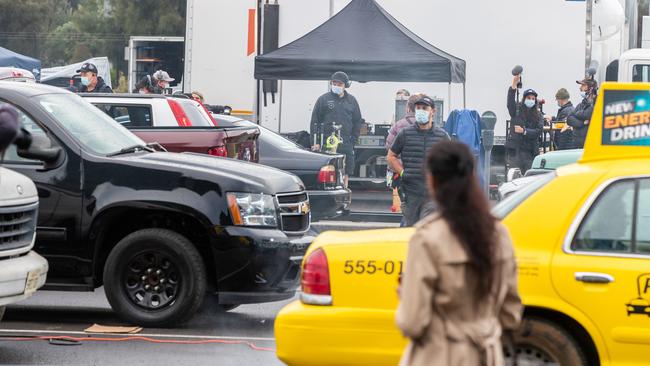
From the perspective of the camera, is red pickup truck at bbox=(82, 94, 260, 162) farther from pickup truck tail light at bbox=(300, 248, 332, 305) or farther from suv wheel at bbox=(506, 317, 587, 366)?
suv wheel at bbox=(506, 317, 587, 366)

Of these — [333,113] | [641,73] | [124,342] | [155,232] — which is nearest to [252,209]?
[155,232]

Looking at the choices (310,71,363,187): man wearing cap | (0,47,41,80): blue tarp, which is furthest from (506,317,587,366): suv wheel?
(0,47,41,80): blue tarp

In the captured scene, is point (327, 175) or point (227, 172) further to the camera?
point (327, 175)

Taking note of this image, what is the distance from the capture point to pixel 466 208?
4.36m

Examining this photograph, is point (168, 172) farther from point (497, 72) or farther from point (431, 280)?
point (497, 72)

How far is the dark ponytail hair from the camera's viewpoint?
434 centimetres

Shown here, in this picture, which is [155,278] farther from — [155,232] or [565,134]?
[565,134]

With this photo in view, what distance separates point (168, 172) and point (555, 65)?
1385cm

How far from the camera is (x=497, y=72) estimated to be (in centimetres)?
2178

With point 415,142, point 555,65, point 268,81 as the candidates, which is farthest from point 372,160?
point 415,142

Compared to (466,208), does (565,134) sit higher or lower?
higher

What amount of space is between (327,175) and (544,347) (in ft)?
30.4

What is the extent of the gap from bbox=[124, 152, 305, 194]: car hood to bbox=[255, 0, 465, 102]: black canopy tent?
9.80 meters

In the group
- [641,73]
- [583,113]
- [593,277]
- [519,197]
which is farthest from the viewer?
[583,113]
